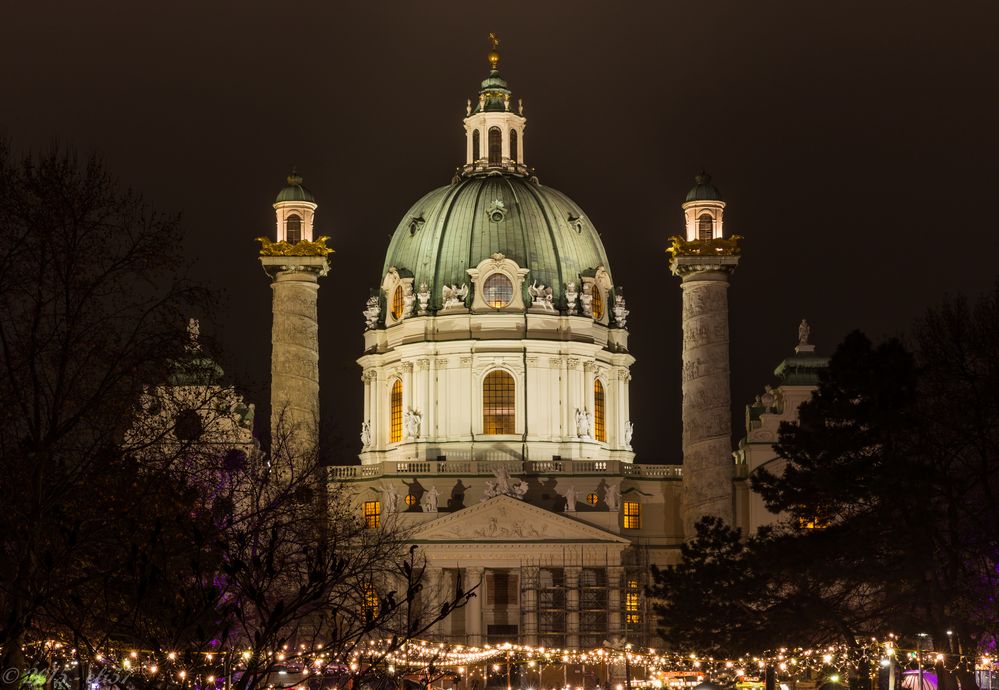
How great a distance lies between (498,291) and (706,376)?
2044 centimetres

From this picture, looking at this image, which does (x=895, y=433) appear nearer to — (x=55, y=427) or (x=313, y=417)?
(x=55, y=427)

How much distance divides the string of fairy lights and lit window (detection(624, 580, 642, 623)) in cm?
646

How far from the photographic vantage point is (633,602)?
363 ft

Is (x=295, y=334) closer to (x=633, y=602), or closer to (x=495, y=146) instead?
(x=633, y=602)

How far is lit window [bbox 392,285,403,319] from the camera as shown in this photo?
122812 mm

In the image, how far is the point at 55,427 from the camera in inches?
1511

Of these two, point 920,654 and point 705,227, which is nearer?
point 920,654

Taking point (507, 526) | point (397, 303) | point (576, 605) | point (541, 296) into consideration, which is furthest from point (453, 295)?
point (576, 605)

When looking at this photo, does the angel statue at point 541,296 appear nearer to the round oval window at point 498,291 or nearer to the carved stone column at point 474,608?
the round oval window at point 498,291

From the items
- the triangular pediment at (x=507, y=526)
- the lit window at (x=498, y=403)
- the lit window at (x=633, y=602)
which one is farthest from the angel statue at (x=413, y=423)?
the lit window at (x=633, y=602)

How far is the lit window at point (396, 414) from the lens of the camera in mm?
121312

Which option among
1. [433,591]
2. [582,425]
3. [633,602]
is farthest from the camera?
[582,425]

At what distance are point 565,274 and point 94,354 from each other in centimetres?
8306

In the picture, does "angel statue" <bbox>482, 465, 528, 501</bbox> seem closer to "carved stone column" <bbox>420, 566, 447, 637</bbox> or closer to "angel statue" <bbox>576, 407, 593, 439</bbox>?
"carved stone column" <bbox>420, 566, 447, 637</bbox>
